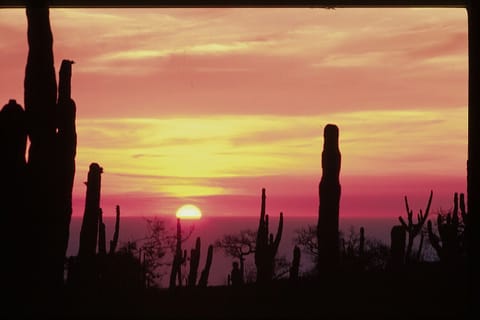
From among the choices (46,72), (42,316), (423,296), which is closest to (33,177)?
(46,72)

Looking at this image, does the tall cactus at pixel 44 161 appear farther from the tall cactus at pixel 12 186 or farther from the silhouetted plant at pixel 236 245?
the silhouetted plant at pixel 236 245

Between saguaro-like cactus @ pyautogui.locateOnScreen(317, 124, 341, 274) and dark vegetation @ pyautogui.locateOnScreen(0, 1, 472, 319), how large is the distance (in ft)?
0.08

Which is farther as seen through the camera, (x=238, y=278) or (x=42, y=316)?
(x=238, y=278)

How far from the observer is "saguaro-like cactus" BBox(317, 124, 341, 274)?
690 inches

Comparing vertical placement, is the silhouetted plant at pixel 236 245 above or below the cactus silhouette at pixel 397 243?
above

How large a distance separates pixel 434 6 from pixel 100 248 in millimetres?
17943

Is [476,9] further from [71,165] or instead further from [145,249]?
[145,249]

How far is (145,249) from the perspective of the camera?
40.4 meters

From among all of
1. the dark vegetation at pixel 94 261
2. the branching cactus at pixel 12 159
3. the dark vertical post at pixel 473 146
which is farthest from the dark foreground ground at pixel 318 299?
the dark vertical post at pixel 473 146

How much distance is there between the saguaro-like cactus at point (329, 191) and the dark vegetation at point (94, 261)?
0.02m

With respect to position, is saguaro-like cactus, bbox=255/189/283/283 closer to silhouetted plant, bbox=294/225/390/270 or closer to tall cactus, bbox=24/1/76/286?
silhouetted plant, bbox=294/225/390/270

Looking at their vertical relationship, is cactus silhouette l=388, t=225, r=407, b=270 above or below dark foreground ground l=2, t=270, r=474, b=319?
above

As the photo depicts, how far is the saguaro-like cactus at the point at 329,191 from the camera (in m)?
17.5

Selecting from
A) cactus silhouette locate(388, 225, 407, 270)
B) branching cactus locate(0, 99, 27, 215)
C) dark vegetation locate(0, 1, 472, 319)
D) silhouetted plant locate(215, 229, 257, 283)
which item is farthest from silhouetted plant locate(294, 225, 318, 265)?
branching cactus locate(0, 99, 27, 215)
